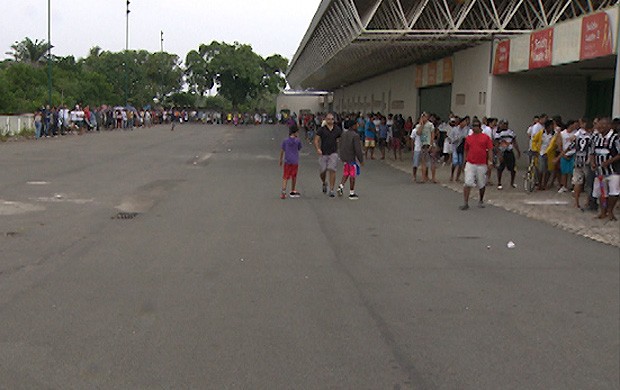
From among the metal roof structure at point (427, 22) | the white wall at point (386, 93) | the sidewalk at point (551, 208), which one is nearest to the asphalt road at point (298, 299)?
the sidewalk at point (551, 208)

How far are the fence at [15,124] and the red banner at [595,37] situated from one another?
90.8ft

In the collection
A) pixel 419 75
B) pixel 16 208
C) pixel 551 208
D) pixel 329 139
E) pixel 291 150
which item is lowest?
pixel 16 208

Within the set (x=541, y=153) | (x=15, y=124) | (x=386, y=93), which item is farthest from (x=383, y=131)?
(x=15, y=124)

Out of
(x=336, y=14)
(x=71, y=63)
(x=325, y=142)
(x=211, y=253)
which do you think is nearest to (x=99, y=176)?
(x=325, y=142)

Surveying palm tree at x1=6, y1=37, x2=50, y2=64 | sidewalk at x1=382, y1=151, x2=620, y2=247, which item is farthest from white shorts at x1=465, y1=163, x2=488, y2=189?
palm tree at x1=6, y1=37, x2=50, y2=64

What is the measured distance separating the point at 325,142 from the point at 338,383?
34.9 feet

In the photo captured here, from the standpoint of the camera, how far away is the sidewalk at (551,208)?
1123 centimetres

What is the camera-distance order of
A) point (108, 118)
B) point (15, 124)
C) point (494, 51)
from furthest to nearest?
point (108, 118) → point (15, 124) → point (494, 51)

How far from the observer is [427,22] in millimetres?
30672

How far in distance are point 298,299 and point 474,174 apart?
24.2ft

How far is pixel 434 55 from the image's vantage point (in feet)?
104

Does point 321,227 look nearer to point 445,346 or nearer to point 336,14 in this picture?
point 445,346

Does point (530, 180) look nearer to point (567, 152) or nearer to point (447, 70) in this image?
point (567, 152)

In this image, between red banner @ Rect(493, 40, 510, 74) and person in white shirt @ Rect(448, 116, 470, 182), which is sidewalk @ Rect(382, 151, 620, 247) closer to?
person in white shirt @ Rect(448, 116, 470, 182)
